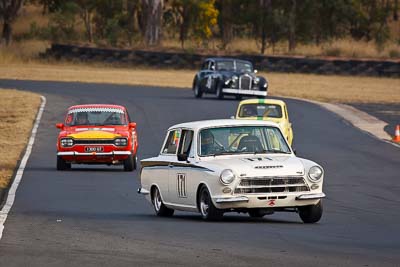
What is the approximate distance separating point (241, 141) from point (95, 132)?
11057 mm

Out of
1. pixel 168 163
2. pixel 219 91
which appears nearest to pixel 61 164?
pixel 168 163

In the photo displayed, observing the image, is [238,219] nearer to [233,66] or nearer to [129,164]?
[129,164]

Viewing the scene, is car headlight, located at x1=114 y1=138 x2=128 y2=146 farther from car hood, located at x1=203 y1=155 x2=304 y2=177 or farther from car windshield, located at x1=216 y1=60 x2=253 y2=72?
car windshield, located at x1=216 y1=60 x2=253 y2=72

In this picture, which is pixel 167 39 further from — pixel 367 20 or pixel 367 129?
pixel 367 129

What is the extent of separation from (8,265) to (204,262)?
5.77 feet

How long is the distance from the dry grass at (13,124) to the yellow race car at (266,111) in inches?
223

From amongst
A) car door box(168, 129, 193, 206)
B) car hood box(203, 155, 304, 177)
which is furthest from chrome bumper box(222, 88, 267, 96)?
car hood box(203, 155, 304, 177)

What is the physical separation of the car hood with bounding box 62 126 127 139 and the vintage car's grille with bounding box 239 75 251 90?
2150 centimetres

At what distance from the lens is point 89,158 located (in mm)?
27125

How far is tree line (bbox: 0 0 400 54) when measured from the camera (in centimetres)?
8131

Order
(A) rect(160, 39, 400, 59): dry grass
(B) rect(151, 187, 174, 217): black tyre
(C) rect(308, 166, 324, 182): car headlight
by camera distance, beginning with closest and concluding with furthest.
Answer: (C) rect(308, 166, 324, 182): car headlight, (B) rect(151, 187, 174, 217): black tyre, (A) rect(160, 39, 400, 59): dry grass

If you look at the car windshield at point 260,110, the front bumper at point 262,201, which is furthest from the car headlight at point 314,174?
the car windshield at point 260,110

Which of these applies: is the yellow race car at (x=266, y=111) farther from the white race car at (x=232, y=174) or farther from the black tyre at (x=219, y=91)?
the black tyre at (x=219, y=91)

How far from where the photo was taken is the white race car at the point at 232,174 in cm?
1568
